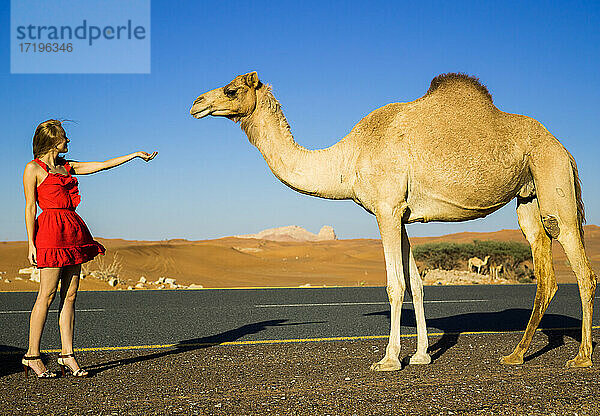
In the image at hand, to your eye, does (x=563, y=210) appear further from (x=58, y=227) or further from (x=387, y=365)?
(x=58, y=227)

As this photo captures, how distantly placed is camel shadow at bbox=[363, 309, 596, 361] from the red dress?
3.87 meters

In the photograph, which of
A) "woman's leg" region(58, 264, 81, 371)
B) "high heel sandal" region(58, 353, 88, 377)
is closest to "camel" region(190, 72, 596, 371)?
"woman's leg" region(58, 264, 81, 371)

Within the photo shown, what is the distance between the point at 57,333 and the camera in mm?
9297

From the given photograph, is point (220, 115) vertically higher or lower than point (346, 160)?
higher

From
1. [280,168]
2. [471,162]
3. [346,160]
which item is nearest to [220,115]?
[280,168]

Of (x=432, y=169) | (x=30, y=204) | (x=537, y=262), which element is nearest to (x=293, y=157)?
(x=432, y=169)

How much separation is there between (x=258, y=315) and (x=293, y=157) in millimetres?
5220

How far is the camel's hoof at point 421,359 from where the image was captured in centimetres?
648

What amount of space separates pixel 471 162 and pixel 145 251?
3279cm

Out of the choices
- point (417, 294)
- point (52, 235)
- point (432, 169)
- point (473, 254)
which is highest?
point (432, 169)

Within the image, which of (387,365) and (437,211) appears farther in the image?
(437,211)

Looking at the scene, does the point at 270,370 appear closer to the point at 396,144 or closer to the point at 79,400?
the point at 79,400

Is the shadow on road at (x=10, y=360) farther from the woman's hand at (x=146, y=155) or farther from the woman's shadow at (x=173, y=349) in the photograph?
the woman's hand at (x=146, y=155)

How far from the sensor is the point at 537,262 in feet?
23.2
